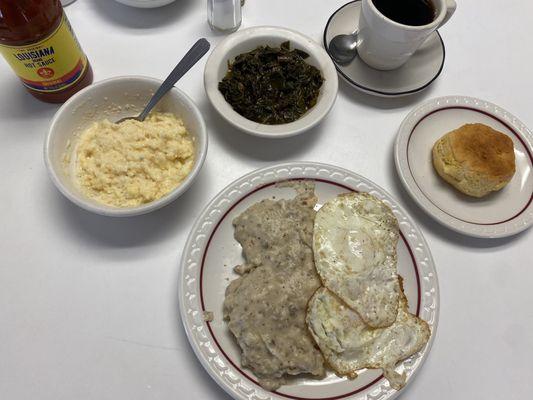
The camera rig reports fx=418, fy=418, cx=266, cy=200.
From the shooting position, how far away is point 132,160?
160 cm

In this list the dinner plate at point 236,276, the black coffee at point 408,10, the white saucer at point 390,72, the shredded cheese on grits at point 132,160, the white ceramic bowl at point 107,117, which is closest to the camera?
the dinner plate at point 236,276

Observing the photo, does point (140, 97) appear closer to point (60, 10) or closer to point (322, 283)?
point (60, 10)

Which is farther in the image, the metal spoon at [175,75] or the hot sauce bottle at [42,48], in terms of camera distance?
the metal spoon at [175,75]

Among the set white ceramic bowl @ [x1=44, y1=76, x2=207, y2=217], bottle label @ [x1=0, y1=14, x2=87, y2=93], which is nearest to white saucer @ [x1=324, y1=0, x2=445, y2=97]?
white ceramic bowl @ [x1=44, y1=76, x2=207, y2=217]

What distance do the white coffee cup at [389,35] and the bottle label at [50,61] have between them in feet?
3.99

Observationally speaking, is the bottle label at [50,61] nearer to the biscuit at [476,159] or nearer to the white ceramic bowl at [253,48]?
the white ceramic bowl at [253,48]

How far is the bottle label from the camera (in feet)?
4.89

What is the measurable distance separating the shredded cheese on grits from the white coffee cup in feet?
3.01

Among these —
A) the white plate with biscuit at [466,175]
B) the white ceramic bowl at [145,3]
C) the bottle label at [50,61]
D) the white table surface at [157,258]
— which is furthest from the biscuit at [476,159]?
the bottle label at [50,61]

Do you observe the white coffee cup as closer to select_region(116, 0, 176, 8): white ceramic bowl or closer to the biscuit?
the biscuit

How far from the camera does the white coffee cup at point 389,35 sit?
5.64ft

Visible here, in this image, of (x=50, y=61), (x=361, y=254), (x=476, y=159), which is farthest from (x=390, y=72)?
(x=50, y=61)

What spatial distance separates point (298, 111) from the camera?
180 cm

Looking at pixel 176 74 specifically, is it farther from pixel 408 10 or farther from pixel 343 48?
pixel 408 10
